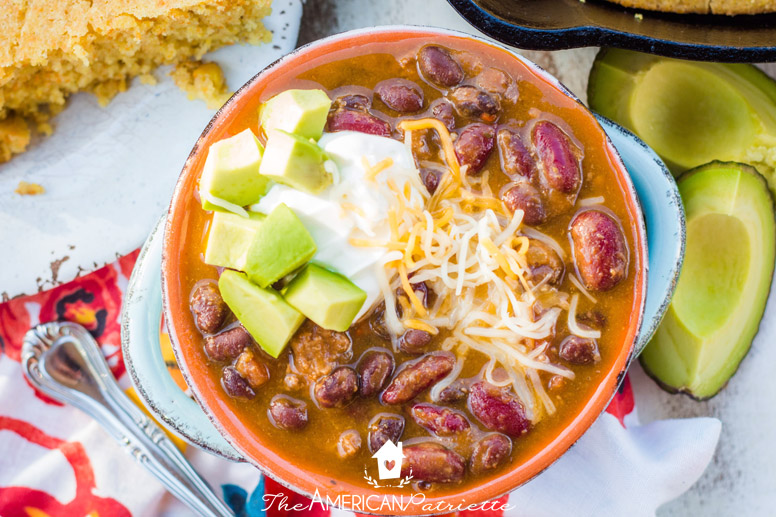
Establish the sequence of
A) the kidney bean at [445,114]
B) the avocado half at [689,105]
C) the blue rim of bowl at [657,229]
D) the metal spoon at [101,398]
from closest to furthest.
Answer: the kidney bean at [445,114]
the blue rim of bowl at [657,229]
the avocado half at [689,105]
the metal spoon at [101,398]

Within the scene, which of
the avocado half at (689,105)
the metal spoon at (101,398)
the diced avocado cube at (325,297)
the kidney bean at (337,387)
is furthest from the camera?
the metal spoon at (101,398)

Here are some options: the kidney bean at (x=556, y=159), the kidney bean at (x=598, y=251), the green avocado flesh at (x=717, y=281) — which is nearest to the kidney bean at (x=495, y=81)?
the kidney bean at (x=556, y=159)

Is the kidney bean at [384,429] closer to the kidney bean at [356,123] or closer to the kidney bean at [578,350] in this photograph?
the kidney bean at [578,350]

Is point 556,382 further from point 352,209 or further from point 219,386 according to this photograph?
point 219,386

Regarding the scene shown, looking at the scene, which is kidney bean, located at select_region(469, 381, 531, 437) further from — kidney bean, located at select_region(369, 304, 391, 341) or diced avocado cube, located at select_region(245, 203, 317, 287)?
diced avocado cube, located at select_region(245, 203, 317, 287)

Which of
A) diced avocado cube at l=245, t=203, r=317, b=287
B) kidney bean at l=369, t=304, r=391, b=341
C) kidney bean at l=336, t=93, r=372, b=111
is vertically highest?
kidney bean at l=336, t=93, r=372, b=111

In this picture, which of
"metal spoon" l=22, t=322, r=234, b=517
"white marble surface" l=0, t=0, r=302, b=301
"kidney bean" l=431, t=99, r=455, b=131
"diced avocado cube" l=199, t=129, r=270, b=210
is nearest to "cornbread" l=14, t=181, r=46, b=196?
"white marble surface" l=0, t=0, r=302, b=301
